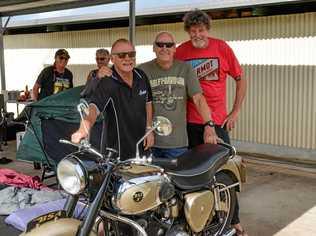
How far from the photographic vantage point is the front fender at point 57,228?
7.28 feet

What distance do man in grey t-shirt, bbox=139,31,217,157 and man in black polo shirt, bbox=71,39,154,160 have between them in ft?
1.07

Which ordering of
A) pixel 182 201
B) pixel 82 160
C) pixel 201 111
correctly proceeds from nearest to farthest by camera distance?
pixel 82 160, pixel 182 201, pixel 201 111

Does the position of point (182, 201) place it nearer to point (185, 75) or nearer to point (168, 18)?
point (185, 75)

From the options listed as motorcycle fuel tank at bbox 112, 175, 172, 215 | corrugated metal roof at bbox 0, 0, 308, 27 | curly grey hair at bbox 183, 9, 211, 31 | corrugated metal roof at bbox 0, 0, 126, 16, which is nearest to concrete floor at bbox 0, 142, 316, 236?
motorcycle fuel tank at bbox 112, 175, 172, 215

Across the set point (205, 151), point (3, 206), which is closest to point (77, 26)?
point (3, 206)

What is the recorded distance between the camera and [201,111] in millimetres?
3293

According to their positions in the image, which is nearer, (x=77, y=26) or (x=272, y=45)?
(x=272, y=45)

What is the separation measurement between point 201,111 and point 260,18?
449 centimetres

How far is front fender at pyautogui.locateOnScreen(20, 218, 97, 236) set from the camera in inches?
87.4

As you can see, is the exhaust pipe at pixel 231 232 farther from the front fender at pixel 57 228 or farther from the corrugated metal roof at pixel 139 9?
the corrugated metal roof at pixel 139 9

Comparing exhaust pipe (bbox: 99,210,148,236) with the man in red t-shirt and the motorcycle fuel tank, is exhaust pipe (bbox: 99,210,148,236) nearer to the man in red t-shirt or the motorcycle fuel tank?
the motorcycle fuel tank

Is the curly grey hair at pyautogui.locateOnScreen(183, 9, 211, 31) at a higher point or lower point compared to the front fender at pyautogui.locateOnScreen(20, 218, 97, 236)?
higher

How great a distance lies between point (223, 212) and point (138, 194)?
102 cm

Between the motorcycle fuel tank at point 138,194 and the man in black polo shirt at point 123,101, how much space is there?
50 cm
